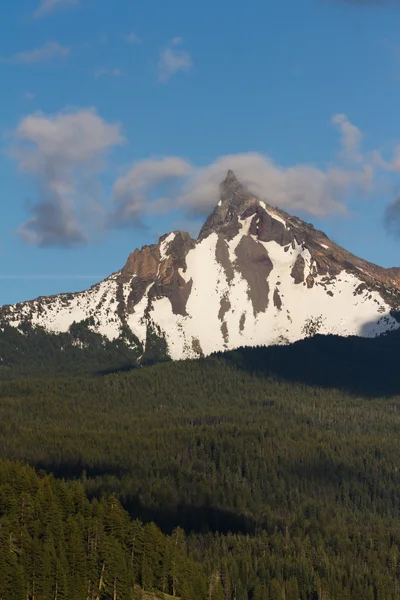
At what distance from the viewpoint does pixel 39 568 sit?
149750 mm

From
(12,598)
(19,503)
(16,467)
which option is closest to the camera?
(12,598)

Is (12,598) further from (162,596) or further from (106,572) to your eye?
(162,596)

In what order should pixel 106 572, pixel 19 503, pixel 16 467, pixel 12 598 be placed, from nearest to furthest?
pixel 12 598, pixel 106 572, pixel 19 503, pixel 16 467

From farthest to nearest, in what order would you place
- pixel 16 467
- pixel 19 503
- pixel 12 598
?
1. pixel 16 467
2. pixel 19 503
3. pixel 12 598

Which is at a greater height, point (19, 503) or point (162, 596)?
point (19, 503)

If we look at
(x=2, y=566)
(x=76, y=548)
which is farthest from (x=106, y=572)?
(x=2, y=566)

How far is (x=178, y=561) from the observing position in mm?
179625

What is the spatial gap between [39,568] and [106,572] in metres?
11.9

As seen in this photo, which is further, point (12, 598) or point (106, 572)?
point (106, 572)

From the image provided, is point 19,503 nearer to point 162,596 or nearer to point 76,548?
point 76,548

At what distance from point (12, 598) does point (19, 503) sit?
26.8 meters

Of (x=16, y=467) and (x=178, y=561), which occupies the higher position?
(x=16, y=467)

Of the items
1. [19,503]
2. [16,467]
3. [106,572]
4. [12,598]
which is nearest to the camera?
[12,598]

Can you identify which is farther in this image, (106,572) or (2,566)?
(106,572)
